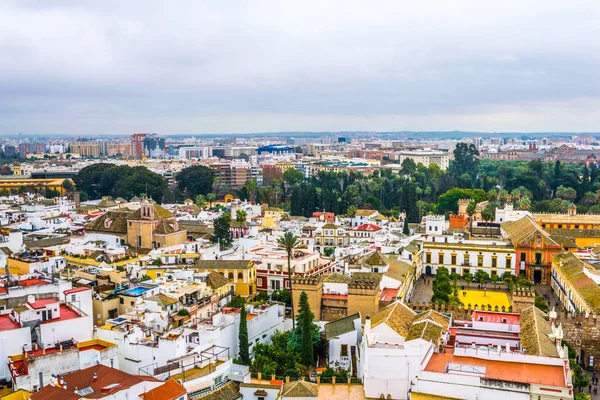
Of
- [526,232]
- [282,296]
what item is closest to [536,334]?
[282,296]

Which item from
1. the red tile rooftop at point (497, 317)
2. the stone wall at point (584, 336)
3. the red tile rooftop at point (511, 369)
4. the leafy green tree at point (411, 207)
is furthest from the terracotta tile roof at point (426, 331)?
the leafy green tree at point (411, 207)

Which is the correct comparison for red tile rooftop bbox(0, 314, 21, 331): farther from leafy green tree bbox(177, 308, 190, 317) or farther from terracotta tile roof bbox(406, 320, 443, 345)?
terracotta tile roof bbox(406, 320, 443, 345)

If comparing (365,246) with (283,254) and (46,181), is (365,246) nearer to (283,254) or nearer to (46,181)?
(283,254)

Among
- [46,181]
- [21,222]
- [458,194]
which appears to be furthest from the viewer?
[46,181]

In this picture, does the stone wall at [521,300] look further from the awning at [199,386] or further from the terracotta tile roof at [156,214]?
the terracotta tile roof at [156,214]

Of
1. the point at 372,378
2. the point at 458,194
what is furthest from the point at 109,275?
the point at 458,194

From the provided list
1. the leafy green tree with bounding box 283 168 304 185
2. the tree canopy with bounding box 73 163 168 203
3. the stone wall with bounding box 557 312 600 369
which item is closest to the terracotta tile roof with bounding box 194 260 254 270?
the stone wall with bounding box 557 312 600 369

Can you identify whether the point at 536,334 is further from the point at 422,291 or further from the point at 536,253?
the point at 536,253
